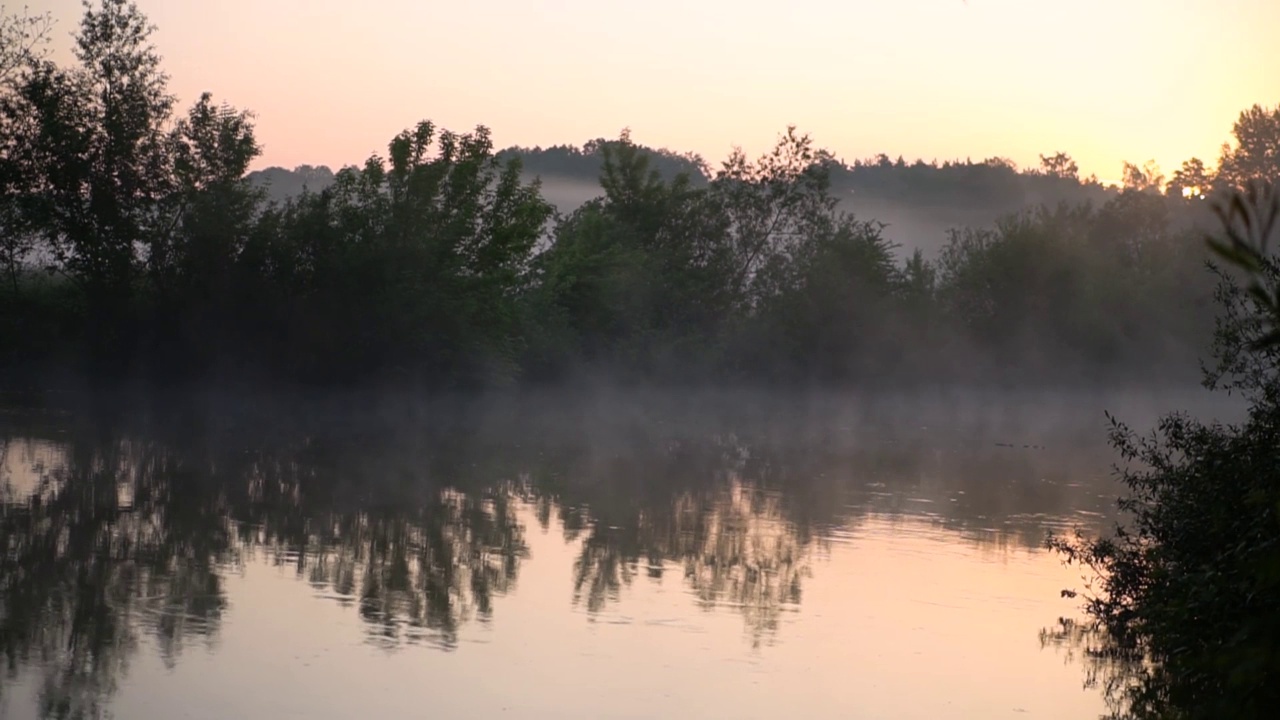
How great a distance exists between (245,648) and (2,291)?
29.2 m

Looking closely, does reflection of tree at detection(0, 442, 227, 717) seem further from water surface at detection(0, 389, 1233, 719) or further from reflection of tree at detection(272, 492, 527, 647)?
reflection of tree at detection(272, 492, 527, 647)

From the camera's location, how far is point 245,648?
10703mm

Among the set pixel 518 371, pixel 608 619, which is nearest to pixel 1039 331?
pixel 518 371

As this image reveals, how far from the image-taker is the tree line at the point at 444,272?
37.3 metres

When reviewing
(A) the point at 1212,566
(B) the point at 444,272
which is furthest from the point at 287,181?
(A) the point at 1212,566

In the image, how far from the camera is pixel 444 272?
4056 centimetres

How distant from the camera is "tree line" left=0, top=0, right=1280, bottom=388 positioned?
37344 mm

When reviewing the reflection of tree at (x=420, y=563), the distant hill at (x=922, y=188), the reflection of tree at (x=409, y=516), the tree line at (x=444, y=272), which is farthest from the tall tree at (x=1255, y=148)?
the reflection of tree at (x=420, y=563)

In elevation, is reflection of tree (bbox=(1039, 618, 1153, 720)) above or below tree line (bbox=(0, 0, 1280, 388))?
below

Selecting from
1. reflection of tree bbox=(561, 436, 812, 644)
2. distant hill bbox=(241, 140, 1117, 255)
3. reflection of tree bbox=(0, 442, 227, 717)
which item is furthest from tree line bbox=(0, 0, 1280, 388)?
distant hill bbox=(241, 140, 1117, 255)

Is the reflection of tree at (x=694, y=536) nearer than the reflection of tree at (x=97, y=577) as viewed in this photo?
No

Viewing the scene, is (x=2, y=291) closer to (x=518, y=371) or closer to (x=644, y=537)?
(x=518, y=371)

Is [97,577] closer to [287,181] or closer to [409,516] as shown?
[409,516]

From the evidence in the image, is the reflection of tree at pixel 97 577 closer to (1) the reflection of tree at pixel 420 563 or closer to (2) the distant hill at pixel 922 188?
(1) the reflection of tree at pixel 420 563
